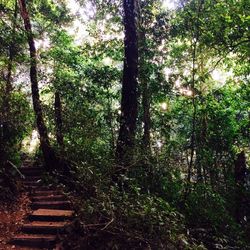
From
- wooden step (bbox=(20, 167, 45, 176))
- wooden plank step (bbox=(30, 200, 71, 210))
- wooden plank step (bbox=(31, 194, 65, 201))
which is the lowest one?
wooden plank step (bbox=(30, 200, 71, 210))

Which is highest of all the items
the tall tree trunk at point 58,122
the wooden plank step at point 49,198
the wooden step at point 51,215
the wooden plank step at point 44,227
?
the tall tree trunk at point 58,122

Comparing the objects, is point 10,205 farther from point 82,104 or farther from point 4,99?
point 82,104

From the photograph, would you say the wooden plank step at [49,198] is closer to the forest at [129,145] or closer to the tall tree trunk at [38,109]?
the forest at [129,145]

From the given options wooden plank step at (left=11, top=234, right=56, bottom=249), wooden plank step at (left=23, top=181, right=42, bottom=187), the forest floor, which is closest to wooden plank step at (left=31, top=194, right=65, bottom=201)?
the forest floor

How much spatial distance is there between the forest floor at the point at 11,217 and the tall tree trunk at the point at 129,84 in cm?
265

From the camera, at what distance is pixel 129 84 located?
9.20m

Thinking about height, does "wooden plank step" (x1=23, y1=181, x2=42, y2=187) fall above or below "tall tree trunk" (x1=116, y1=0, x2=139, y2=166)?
below

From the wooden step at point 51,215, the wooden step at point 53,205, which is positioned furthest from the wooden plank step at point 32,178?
the wooden step at point 51,215

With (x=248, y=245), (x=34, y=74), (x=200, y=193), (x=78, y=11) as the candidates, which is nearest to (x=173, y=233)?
(x=248, y=245)

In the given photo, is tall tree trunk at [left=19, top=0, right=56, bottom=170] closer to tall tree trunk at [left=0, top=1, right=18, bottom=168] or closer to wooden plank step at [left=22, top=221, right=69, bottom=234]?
tall tree trunk at [left=0, top=1, right=18, bottom=168]

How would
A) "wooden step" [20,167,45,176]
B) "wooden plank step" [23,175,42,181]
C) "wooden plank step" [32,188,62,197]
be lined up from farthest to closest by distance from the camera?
"wooden step" [20,167,45,176] → "wooden plank step" [23,175,42,181] → "wooden plank step" [32,188,62,197]

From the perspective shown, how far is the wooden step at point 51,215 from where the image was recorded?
300 inches

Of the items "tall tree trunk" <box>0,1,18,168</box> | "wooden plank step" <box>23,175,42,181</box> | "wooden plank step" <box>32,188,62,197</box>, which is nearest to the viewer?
"wooden plank step" <box>32,188,62,197</box>

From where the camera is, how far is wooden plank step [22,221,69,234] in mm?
7016
